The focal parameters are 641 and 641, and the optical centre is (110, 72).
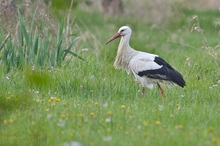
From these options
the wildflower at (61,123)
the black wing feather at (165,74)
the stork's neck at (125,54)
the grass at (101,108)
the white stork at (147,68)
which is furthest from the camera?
the stork's neck at (125,54)

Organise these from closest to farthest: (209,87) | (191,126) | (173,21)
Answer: (191,126) < (209,87) < (173,21)

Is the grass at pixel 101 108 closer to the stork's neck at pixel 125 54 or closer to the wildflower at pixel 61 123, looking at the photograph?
the wildflower at pixel 61 123

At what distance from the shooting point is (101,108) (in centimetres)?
710

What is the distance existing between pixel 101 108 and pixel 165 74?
162 centimetres

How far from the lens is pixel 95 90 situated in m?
8.27

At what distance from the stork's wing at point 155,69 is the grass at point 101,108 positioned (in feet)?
0.78

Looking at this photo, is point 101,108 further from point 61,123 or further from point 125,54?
point 125,54

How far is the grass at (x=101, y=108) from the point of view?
5984 mm

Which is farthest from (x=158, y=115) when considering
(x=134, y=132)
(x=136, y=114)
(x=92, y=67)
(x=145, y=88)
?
(x=92, y=67)

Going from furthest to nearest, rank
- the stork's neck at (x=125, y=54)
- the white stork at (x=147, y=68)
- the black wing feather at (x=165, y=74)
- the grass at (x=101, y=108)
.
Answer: the stork's neck at (x=125, y=54) → the white stork at (x=147, y=68) → the black wing feather at (x=165, y=74) → the grass at (x=101, y=108)

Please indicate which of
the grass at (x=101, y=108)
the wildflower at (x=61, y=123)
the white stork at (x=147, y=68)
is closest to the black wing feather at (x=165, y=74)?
the white stork at (x=147, y=68)

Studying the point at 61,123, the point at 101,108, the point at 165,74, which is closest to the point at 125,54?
the point at 165,74

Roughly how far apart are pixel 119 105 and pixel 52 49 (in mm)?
2871

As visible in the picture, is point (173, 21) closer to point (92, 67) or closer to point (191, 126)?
point (92, 67)
